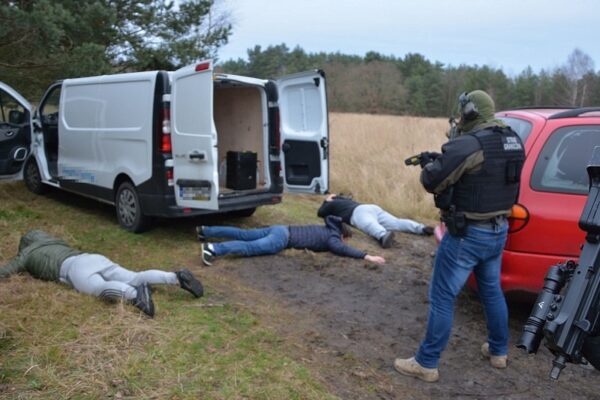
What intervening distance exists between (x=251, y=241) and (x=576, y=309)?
4.27 metres

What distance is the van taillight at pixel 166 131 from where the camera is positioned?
627cm

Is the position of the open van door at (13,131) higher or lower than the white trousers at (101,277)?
higher

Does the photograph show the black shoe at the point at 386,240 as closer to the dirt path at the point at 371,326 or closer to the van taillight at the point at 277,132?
the dirt path at the point at 371,326

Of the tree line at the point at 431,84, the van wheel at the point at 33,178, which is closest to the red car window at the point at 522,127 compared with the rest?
the van wheel at the point at 33,178

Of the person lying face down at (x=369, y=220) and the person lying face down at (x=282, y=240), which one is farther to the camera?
the person lying face down at (x=369, y=220)

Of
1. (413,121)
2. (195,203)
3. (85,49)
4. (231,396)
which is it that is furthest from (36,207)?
(413,121)

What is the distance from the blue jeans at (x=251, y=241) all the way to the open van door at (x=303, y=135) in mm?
1646

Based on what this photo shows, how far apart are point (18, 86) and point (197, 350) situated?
832cm

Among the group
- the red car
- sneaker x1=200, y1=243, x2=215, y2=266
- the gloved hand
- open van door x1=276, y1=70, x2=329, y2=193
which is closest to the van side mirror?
open van door x1=276, y1=70, x2=329, y2=193

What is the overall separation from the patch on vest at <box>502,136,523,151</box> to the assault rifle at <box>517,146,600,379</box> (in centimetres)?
81

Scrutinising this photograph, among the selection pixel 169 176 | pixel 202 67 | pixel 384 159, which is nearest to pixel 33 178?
pixel 169 176

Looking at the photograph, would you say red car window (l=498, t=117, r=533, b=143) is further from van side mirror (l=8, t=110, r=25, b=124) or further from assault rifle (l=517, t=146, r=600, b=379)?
van side mirror (l=8, t=110, r=25, b=124)

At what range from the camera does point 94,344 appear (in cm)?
354

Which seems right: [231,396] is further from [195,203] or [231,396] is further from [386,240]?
[386,240]
